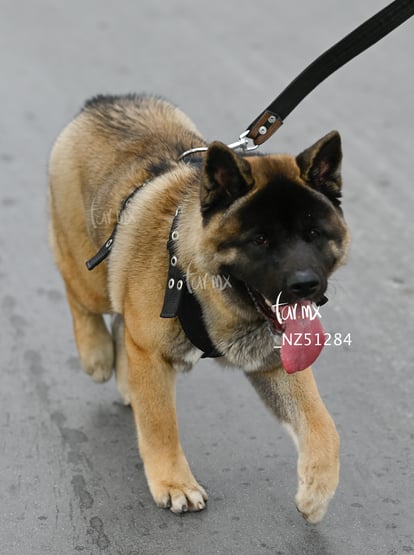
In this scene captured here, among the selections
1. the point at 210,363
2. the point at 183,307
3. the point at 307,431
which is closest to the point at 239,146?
the point at 183,307

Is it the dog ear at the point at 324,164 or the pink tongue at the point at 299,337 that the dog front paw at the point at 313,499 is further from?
the dog ear at the point at 324,164

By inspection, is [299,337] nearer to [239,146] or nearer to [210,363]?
[239,146]

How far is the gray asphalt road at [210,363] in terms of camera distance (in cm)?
432

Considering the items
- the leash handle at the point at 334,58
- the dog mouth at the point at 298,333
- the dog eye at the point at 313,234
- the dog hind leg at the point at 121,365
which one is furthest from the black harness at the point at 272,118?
the dog hind leg at the point at 121,365

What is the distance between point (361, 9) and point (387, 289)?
4.70m

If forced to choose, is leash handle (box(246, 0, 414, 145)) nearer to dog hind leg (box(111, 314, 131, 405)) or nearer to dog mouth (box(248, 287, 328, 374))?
dog mouth (box(248, 287, 328, 374))

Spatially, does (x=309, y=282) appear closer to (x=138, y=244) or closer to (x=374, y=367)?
(x=138, y=244)

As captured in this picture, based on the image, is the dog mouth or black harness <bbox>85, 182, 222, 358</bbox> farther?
black harness <bbox>85, 182, 222, 358</bbox>

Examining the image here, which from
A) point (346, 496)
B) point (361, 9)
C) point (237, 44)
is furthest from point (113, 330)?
point (361, 9)

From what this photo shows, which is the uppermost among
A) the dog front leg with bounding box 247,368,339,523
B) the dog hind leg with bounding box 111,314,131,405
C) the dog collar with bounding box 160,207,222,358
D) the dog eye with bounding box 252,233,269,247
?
the dog eye with bounding box 252,233,269,247

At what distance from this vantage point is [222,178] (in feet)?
12.9

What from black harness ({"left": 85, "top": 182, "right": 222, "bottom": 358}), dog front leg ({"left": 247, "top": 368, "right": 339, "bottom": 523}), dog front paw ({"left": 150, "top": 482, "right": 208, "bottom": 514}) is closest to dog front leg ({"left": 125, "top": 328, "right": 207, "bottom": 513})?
dog front paw ({"left": 150, "top": 482, "right": 208, "bottom": 514})

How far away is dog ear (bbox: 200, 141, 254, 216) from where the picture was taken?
386 cm

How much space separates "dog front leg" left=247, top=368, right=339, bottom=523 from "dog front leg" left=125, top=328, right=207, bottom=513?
37cm
